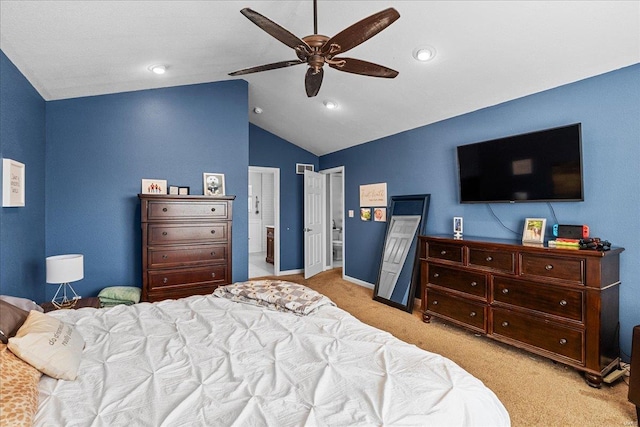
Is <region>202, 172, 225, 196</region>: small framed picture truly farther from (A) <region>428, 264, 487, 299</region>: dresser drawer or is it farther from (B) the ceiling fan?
(A) <region>428, 264, 487, 299</region>: dresser drawer

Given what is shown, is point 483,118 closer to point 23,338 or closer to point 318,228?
point 318,228

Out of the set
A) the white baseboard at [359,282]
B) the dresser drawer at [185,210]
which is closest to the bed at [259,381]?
the dresser drawer at [185,210]

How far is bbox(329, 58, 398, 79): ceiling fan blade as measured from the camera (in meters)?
2.12

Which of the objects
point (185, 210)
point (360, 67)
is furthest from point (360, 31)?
point (185, 210)

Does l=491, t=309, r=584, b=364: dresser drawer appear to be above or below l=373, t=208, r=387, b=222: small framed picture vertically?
below

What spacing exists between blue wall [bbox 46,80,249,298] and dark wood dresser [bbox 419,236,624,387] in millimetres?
2642

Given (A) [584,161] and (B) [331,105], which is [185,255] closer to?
(B) [331,105]

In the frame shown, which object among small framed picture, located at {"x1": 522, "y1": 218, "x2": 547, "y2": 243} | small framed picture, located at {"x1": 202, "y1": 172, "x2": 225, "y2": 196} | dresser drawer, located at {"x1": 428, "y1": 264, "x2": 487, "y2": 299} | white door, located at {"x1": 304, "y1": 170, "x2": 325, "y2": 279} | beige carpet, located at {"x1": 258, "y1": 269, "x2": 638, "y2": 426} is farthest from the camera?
white door, located at {"x1": 304, "y1": 170, "x2": 325, "y2": 279}

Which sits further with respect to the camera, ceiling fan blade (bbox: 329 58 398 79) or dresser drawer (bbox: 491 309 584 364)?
dresser drawer (bbox: 491 309 584 364)

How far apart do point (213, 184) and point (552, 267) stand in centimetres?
363

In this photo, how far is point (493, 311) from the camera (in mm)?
2957

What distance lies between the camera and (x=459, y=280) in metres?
3.27

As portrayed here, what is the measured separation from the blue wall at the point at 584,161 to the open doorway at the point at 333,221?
1817mm

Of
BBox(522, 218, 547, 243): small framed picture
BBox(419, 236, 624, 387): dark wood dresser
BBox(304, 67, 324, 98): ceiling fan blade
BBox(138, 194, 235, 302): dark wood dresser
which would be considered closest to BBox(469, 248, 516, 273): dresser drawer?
BBox(419, 236, 624, 387): dark wood dresser
